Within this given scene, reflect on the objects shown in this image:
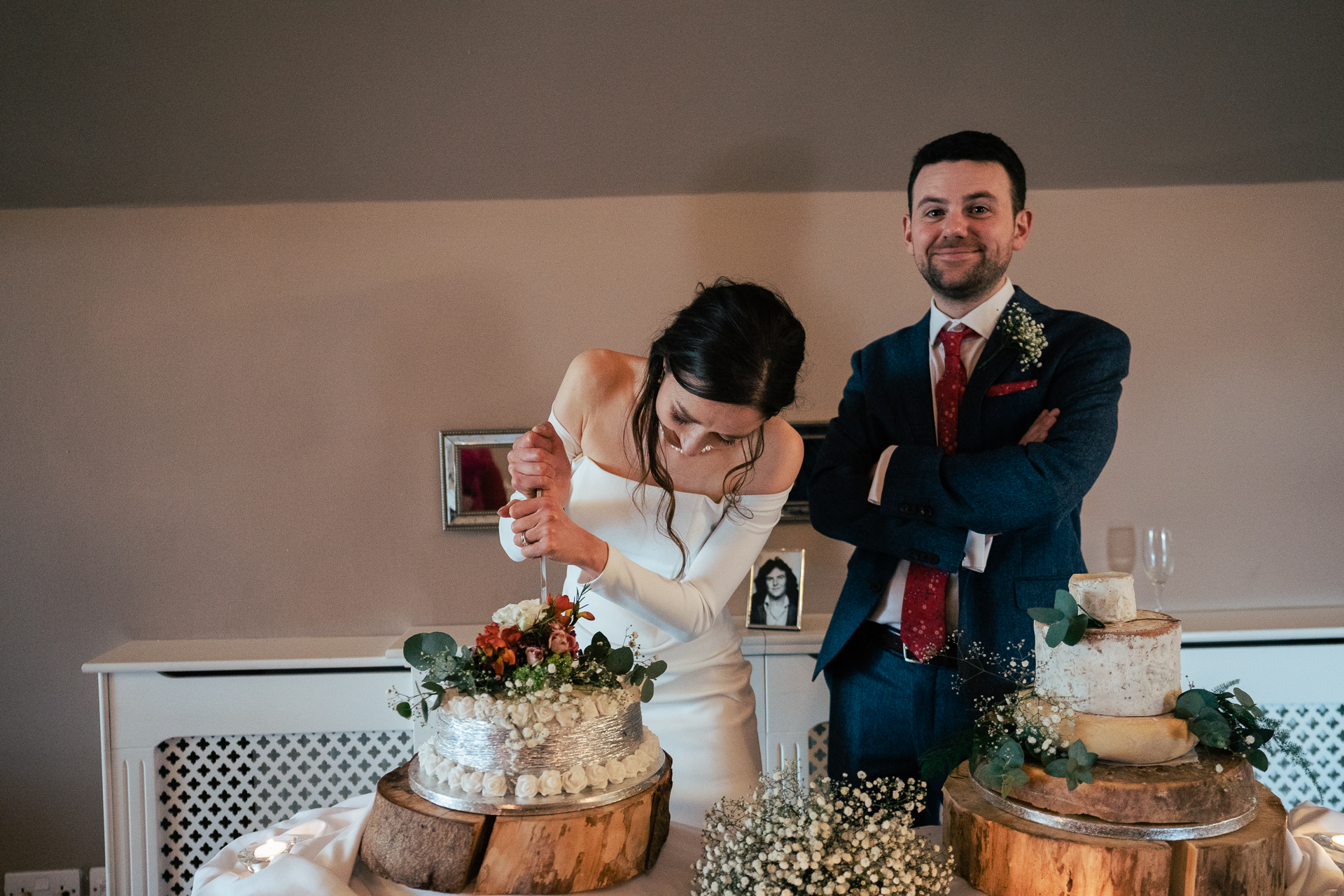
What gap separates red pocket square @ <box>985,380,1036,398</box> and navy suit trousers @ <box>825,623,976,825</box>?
625 millimetres

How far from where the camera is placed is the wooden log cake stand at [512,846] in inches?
53.6

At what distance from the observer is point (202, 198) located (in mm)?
3045

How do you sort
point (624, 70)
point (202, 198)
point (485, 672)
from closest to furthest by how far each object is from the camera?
point (485, 672), point (624, 70), point (202, 198)

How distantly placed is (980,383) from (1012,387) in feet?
0.23

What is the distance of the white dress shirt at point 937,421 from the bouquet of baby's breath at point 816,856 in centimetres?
78

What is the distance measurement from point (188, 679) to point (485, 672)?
1.83m

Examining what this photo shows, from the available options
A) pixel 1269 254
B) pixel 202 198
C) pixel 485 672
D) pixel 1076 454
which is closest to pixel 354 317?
pixel 202 198

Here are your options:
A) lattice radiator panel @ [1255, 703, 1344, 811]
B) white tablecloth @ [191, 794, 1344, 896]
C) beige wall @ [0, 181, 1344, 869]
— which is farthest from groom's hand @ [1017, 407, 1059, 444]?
lattice radiator panel @ [1255, 703, 1344, 811]

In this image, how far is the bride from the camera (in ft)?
6.35

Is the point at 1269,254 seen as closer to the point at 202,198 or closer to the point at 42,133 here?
the point at 202,198

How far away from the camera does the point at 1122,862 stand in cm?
132

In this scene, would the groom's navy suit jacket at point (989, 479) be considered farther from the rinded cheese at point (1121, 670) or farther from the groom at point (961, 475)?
the rinded cheese at point (1121, 670)

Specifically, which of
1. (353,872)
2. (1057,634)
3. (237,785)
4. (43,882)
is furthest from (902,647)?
(43,882)

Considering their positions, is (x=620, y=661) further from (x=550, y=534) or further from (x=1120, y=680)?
(x=1120, y=680)
